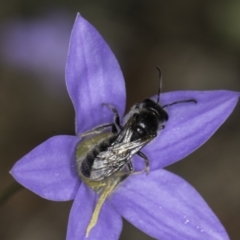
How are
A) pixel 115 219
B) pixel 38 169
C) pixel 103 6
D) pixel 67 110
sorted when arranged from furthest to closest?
pixel 103 6 < pixel 67 110 < pixel 115 219 < pixel 38 169

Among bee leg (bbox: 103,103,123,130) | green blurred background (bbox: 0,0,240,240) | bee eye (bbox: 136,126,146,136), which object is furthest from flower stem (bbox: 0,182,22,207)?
green blurred background (bbox: 0,0,240,240)

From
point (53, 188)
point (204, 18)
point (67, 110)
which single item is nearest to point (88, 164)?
point (53, 188)

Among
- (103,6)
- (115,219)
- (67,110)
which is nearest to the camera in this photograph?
(115,219)

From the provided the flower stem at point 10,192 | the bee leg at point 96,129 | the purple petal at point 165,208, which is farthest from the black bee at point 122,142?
the flower stem at point 10,192

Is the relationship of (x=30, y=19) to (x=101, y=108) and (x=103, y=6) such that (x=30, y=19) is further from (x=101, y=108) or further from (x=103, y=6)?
(x=101, y=108)

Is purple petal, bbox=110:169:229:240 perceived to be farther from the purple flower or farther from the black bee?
the black bee

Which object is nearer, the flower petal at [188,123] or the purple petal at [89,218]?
the purple petal at [89,218]

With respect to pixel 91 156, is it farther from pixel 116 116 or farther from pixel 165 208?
pixel 165 208

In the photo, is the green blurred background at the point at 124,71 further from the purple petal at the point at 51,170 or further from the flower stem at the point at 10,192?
the purple petal at the point at 51,170
